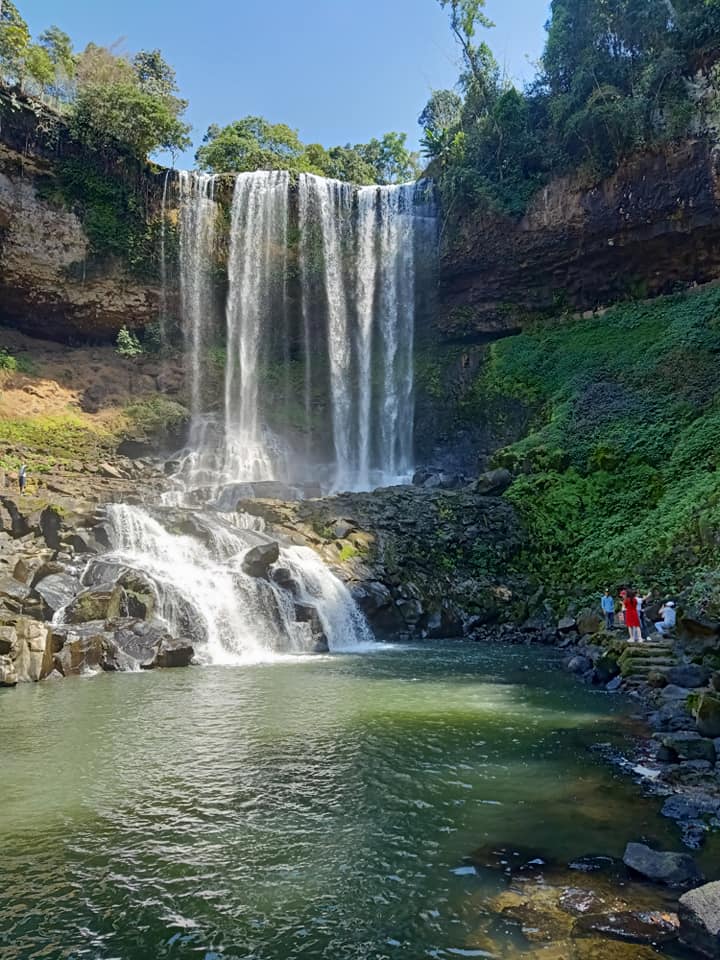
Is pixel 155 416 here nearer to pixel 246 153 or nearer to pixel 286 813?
pixel 246 153

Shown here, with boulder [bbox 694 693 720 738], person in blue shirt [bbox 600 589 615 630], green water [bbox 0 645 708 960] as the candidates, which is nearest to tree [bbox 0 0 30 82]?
green water [bbox 0 645 708 960]

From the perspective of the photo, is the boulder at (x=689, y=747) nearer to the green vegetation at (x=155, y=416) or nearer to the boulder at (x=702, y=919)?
the boulder at (x=702, y=919)

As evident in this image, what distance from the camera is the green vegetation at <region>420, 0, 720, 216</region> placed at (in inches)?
1127

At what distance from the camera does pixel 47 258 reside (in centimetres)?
3372

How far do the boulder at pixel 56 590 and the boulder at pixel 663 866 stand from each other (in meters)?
14.3

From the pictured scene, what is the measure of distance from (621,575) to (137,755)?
15.4 m

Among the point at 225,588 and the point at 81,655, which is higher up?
the point at 225,588

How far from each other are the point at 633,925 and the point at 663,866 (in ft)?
2.73

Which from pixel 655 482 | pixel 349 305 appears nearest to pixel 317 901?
pixel 655 482

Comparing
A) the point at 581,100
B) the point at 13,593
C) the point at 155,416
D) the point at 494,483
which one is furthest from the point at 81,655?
the point at 581,100

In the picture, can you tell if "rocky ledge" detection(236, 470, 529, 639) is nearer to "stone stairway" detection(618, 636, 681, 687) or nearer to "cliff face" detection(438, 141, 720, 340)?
"stone stairway" detection(618, 636, 681, 687)

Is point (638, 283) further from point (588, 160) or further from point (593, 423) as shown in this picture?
point (593, 423)

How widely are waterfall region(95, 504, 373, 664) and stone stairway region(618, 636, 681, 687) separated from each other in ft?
24.9

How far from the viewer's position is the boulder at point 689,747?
331 inches
